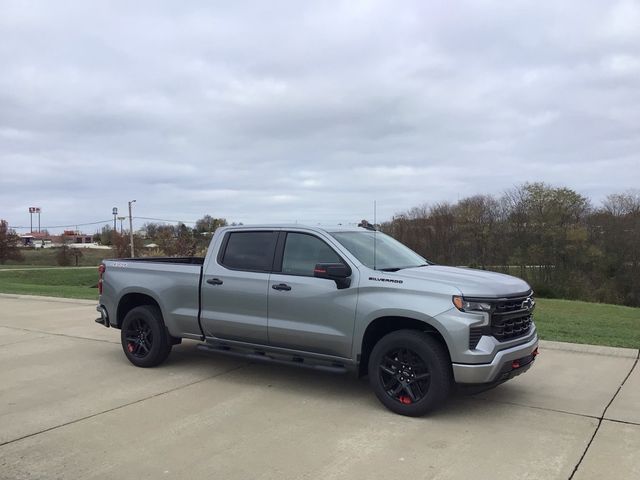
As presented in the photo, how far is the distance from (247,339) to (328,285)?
1.28 m

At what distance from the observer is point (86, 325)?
10.6 m

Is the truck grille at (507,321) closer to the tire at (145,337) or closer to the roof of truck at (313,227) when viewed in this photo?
the roof of truck at (313,227)

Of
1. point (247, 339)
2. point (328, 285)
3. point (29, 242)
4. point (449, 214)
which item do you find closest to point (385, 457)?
point (328, 285)

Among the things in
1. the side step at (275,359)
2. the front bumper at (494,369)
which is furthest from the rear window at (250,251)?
the front bumper at (494,369)

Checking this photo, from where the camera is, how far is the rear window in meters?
6.38

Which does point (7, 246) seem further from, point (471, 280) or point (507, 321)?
point (507, 321)

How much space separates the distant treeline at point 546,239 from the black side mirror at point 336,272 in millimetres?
33780

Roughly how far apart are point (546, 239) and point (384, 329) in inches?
1573

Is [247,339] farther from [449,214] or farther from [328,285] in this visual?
[449,214]

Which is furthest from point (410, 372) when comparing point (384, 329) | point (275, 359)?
point (275, 359)

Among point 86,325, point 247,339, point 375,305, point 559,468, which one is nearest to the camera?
point 559,468

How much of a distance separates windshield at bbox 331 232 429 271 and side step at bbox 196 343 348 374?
3.69 ft

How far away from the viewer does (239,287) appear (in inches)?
250

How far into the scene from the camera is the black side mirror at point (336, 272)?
5473 millimetres
